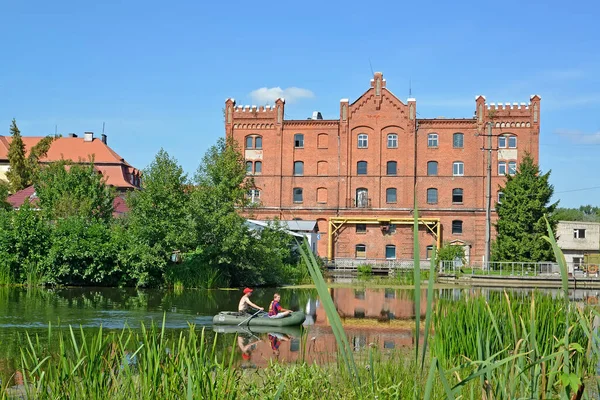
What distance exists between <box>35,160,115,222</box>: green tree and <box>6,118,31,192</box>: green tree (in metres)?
7.00

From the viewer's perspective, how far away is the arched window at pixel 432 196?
54656mm

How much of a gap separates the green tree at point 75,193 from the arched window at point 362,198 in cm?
1839

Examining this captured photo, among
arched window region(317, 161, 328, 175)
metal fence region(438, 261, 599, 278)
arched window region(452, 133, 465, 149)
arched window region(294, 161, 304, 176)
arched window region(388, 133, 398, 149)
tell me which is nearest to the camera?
metal fence region(438, 261, 599, 278)

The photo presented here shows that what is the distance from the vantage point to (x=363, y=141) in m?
55.2

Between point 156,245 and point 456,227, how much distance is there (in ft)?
89.3

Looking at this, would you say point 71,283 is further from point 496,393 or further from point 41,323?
point 496,393

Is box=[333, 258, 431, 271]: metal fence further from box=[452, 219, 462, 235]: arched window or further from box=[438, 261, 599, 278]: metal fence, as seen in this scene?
box=[438, 261, 599, 278]: metal fence

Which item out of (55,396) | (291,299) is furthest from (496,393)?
(291,299)

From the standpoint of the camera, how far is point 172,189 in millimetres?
36281

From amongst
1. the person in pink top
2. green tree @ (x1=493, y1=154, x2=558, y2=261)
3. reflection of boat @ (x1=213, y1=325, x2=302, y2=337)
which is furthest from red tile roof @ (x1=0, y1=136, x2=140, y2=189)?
reflection of boat @ (x1=213, y1=325, x2=302, y2=337)

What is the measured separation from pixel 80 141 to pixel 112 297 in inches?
1767

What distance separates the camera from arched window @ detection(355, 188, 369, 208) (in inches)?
2173

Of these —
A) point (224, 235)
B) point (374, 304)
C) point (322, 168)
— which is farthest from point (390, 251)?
point (374, 304)

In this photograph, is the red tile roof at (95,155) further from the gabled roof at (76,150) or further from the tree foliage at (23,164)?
the tree foliage at (23,164)
